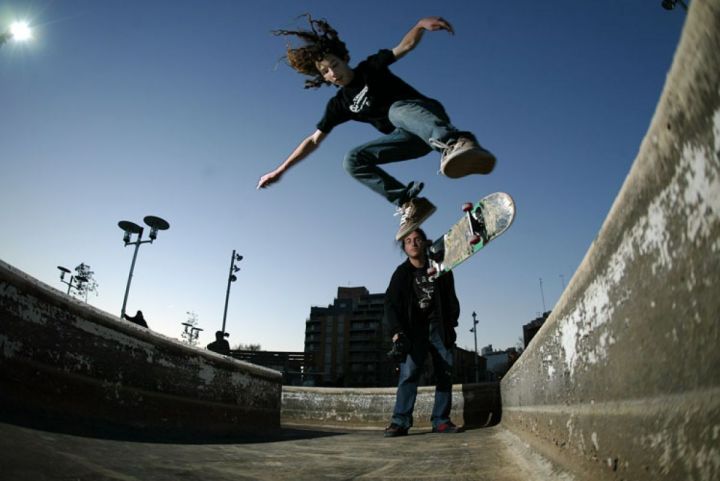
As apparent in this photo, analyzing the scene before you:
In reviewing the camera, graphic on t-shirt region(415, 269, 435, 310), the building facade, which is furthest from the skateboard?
the building facade

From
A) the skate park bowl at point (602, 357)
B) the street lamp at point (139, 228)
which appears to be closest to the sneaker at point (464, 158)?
the skate park bowl at point (602, 357)

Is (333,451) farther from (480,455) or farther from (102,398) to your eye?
(102,398)

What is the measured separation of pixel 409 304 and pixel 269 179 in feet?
6.88

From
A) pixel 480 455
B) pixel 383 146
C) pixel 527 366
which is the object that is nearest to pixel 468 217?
pixel 383 146

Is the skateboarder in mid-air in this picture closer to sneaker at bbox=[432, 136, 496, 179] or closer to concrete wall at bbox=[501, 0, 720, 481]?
sneaker at bbox=[432, 136, 496, 179]

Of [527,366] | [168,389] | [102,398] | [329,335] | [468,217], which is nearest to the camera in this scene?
[527,366]

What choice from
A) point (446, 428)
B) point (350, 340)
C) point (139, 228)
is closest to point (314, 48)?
point (446, 428)

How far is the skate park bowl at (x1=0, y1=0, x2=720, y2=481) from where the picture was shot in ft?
1.87

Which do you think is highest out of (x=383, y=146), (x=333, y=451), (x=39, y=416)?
(x=383, y=146)

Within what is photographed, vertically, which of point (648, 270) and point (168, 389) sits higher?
point (648, 270)

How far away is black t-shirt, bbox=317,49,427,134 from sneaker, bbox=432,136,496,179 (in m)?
0.76

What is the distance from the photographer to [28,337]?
2.07m

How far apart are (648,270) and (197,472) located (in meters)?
1.55

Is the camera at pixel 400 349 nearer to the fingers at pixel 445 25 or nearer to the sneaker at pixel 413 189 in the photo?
the sneaker at pixel 413 189
